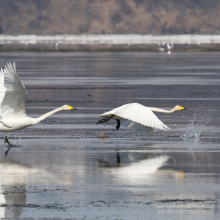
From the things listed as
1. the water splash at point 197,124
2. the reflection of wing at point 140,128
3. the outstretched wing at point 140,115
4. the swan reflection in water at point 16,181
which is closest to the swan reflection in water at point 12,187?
the swan reflection in water at point 16,181

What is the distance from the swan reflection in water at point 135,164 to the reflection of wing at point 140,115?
1208 mm

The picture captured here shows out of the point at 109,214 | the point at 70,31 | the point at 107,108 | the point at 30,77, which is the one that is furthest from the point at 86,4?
the point at 109,214

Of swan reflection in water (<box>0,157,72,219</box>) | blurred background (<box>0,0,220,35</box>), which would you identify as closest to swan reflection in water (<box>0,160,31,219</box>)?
swan reflection in water (<box>0,157,72,219</box>)

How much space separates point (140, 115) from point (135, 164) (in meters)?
2.36

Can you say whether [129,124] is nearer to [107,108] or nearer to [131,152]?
[131,152]

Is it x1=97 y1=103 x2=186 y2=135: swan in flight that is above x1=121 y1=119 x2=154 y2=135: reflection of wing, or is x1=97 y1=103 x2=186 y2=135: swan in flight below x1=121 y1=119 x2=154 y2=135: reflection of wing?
above

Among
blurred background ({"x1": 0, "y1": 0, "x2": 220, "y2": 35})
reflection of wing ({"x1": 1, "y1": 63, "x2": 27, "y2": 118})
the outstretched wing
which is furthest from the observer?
blurred background ({"x1": 0, "y1": 0, "x2": 220, "y2": 35})

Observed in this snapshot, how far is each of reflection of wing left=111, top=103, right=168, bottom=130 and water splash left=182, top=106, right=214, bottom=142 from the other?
800 mm

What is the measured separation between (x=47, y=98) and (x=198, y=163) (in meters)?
10.7

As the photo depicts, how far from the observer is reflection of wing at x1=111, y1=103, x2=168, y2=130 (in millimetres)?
11805

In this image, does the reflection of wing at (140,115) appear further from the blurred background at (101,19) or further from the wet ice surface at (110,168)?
the blurred background at (101,19)

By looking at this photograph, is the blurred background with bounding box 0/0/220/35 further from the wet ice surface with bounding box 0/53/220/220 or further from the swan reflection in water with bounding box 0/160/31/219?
the swan reflection in water with bounding box 0/160/31/219

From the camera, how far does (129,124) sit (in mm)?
12789

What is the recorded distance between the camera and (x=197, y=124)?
14.3 metres
